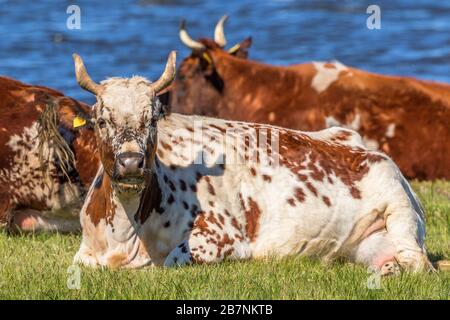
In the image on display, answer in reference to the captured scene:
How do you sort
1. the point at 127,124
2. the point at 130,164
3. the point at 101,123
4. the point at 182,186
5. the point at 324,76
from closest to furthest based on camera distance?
1. the point at 130,164
2. the point at 127,124
3. the point at 101,123
4. the point at 182,186
5. the point at 324,76

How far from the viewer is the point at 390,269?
387 inches

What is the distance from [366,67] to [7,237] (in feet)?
74.2

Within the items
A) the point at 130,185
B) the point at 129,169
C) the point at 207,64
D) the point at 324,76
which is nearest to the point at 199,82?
the point at 207,64

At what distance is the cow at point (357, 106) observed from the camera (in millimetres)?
17094

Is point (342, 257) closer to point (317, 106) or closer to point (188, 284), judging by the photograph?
point (188, 284)

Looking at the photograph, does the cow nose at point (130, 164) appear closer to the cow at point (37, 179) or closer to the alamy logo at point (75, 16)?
the cow at point (37, 179)

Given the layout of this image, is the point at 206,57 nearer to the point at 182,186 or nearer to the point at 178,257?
the point at 182,186

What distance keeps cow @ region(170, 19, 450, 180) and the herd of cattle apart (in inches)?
218

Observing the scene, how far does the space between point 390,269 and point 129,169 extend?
6.89 ft

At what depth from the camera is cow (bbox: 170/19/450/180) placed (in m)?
17.1

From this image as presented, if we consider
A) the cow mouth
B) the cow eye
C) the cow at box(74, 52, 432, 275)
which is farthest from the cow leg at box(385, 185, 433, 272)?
the cow eye

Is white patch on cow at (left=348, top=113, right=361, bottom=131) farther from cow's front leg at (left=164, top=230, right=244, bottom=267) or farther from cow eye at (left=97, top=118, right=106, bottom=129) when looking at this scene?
cow eye at (left=97, top=118, right=106, bottom=129)

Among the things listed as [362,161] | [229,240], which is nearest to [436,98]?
[362,161]

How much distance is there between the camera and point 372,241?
10352mm
